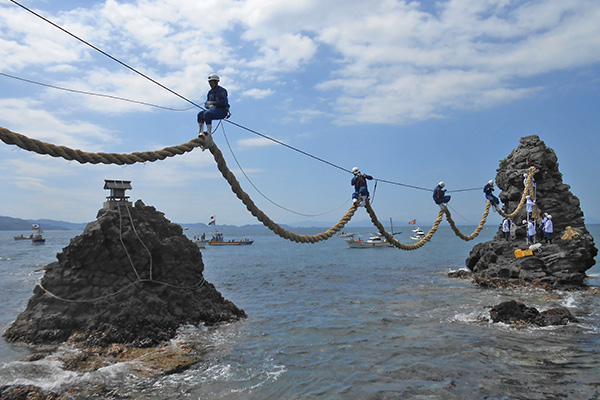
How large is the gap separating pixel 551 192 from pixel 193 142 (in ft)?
117

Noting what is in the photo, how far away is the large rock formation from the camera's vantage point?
3009 cm

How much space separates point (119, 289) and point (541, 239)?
32.6 metres

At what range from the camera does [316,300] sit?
1124 inches

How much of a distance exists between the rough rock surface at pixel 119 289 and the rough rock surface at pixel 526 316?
576 inches

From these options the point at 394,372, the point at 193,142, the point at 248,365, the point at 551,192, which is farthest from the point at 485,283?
the point at 193,142

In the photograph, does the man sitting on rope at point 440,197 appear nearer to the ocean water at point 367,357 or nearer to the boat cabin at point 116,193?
the ocean water at point 367,357

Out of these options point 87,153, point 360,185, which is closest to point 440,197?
point 360,185

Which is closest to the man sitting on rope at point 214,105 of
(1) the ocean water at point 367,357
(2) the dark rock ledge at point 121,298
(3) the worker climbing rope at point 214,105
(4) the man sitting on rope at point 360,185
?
(3) the worker climbing rope at point 214,105

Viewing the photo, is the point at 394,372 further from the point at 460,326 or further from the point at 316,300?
the point at 316,300

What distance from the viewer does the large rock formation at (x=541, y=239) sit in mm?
30094

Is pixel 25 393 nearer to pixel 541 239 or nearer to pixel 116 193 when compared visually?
pixel 116 193

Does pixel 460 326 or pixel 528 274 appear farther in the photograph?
pixel 528 274

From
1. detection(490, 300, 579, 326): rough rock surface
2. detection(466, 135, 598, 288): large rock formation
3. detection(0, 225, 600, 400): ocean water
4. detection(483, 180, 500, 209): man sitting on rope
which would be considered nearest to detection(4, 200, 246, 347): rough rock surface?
detection(0, 225, 600, 400): ocean water

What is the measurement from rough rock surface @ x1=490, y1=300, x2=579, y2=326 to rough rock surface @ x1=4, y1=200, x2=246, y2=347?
1462 cm
